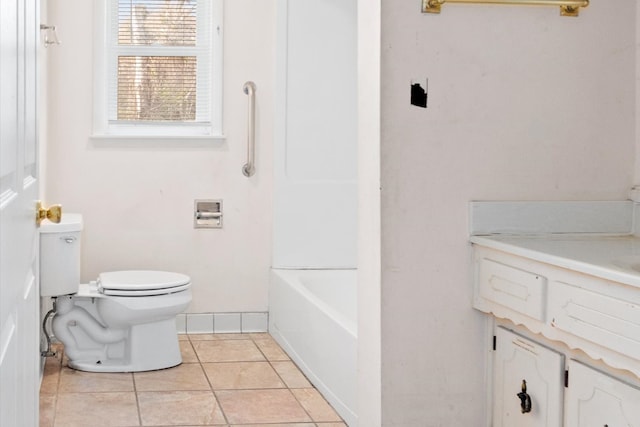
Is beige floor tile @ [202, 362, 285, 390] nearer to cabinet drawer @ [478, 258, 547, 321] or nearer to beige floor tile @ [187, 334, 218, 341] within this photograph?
beige floor tile @ [187, 334, 218, 341]

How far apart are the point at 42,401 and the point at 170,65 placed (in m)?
1.90

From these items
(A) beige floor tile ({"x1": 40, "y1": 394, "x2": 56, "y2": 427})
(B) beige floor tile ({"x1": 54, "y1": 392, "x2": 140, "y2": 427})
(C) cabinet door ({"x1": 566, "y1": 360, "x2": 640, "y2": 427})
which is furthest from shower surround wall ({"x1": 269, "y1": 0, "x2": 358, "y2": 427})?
(C) cabinet door ({"x1": 566, "y1": 360, "x2": 640, "y2": 427})

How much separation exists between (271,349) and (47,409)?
129 centimetres

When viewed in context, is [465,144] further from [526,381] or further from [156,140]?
[156,140]

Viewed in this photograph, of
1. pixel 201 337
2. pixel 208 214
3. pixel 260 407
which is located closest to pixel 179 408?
pixel 260 407

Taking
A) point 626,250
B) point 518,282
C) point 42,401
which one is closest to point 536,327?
point 518,282

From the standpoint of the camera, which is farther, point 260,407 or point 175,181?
point 175,181

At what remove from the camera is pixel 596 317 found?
72.7 inches

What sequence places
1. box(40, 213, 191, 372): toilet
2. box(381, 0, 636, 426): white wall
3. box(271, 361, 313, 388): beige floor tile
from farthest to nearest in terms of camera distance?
box(40, 213, 191, 372): toilet → box(271, 361, 313, 388): beige floor tile → box(381, 0, 636, 426): white wall

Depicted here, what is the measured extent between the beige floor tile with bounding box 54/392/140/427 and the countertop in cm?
153

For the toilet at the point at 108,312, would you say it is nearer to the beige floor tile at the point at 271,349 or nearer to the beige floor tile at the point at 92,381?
the beige floor tile at the point at 92,381

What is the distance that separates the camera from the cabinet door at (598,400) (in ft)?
6.03

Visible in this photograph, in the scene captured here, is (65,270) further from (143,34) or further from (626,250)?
(626,250)

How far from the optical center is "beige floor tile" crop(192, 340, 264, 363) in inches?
164
